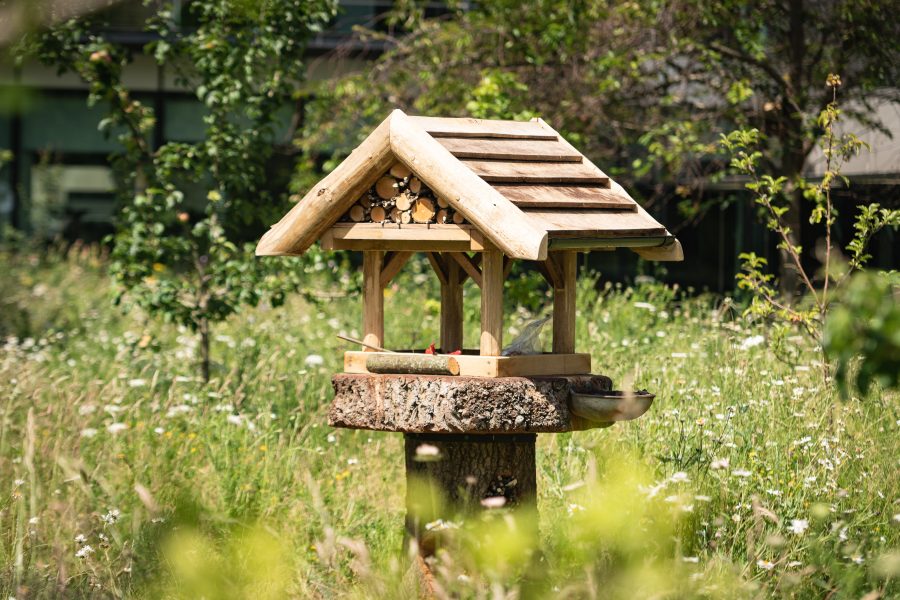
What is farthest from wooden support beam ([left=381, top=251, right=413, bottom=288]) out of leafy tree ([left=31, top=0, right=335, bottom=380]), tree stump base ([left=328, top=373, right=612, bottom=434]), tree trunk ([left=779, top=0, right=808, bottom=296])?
tree trunk ([left=779, top=0, right=808, bottom=296])

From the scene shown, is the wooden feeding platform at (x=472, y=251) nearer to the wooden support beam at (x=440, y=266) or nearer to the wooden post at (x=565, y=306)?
the wooden post at (x=565, y=306)

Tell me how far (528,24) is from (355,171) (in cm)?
506

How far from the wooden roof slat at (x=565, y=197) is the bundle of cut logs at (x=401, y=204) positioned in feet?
0.73

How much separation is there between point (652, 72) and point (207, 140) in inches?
136

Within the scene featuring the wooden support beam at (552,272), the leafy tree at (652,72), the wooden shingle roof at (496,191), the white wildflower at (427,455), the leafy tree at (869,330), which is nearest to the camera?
the leafy tree at (869,330)

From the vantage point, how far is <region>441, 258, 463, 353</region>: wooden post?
4.52 m

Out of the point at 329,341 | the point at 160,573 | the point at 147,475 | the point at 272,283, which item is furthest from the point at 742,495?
the point at 329,341

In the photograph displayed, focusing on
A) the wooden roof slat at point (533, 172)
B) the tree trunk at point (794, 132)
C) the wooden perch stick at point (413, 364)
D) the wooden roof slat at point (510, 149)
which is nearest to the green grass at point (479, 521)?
the wooden perch stick at point (413, 364)

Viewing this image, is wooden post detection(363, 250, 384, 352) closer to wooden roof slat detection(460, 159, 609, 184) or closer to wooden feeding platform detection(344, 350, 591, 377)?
wooden feeding platform detection(344, 350, 591, 377)

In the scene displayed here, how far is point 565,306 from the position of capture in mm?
4277

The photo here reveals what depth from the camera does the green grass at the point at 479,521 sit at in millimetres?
3238

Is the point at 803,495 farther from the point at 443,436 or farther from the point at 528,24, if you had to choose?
the point at 528,24

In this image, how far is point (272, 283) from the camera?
6.75 metres

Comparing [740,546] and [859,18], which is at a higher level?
[859,18]
